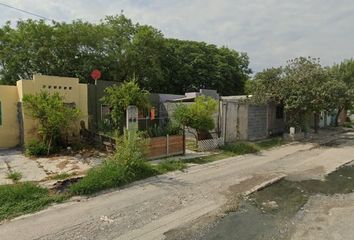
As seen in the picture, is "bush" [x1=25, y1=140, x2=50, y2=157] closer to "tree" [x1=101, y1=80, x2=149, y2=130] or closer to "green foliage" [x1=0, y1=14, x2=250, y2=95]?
"tree" [x1=101, y1=80, x2=149, y2=130]

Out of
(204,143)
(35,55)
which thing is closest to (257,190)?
(204,143)

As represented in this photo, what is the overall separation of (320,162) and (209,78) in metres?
27.6

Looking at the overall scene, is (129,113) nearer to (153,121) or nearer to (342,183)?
(342,183)

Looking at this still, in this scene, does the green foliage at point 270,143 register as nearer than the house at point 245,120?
No

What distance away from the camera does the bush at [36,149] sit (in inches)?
464

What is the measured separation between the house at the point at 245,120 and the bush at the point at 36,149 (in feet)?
26.2

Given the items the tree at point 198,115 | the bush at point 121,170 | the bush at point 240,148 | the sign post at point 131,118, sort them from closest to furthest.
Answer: the bush at point 121,170 → the sign post at point 131,118 → the tree at point 198,115 → the bush at point 240,148

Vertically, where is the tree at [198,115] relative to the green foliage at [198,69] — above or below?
below

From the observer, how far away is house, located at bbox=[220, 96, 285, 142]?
49.4 feet

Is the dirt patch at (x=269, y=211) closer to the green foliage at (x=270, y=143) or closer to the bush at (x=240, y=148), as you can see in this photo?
the bush at (x=240, y=148)

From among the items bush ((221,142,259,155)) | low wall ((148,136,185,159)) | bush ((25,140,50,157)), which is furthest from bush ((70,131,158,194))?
bush ((221,142,259,155))

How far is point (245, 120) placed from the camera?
1622cm

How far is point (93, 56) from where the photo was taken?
87.8 ft

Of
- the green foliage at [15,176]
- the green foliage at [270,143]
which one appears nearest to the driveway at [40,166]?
the green foliage at [15,176]
